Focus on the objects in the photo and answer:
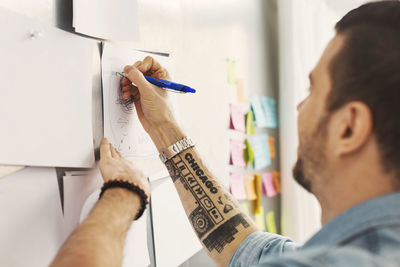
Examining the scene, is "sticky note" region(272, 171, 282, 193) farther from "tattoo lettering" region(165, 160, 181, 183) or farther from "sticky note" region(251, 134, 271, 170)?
"tattoo lettering" region(165, 160, 181, 183)

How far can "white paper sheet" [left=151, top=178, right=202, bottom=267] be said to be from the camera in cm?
79

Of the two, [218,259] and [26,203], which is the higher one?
[26,203]

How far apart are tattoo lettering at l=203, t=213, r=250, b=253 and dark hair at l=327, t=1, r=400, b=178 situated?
32cm

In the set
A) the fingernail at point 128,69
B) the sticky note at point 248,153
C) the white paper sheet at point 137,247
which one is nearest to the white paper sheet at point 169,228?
the white paper sheet at point 137,247

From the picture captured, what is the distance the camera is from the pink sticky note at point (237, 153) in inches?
43.4

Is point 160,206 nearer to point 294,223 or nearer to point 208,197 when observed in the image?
point 208,197

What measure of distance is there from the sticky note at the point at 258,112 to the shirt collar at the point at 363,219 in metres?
0.77

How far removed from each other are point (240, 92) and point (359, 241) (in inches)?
30.6

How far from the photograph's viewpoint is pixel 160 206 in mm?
808

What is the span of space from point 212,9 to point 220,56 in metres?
0.13

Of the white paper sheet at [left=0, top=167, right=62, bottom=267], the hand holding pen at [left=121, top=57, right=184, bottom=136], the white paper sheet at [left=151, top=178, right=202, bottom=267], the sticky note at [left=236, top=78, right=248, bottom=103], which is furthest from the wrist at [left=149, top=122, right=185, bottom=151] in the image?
the sticky note at [left=236, top=78, right=248, bottom=103]

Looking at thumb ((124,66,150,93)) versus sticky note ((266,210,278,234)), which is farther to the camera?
sticky note ((266,210,278,234))

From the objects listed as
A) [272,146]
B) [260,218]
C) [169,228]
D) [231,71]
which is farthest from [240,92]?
[169,228]

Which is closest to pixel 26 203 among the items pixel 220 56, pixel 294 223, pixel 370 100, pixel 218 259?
pixel 218 259
